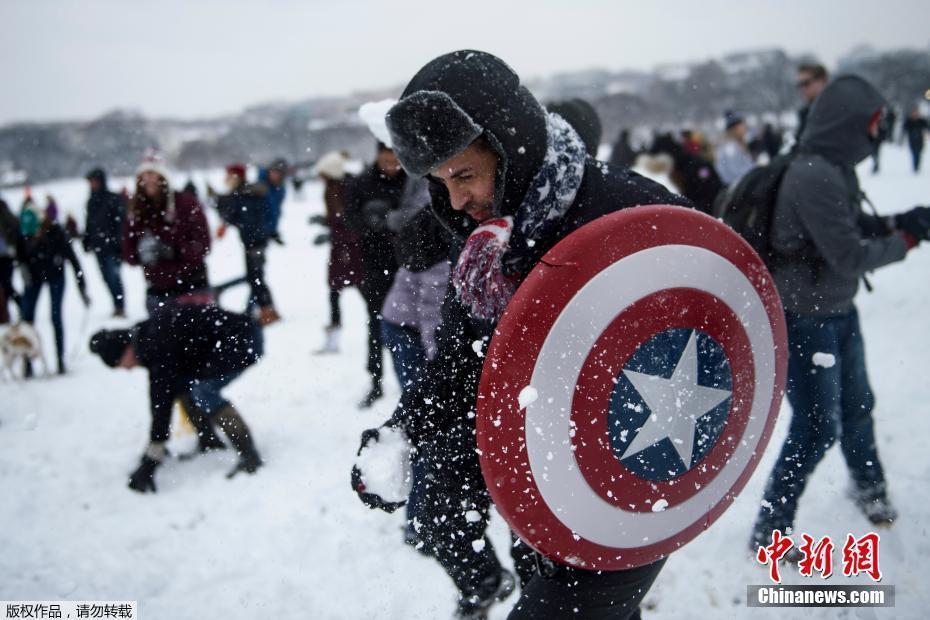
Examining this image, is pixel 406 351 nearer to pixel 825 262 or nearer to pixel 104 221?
pixel 825 262

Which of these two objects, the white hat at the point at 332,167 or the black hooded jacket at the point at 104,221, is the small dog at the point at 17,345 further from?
the white hat at the point at 332,167

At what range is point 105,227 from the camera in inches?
276

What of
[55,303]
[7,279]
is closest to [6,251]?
[7,279]

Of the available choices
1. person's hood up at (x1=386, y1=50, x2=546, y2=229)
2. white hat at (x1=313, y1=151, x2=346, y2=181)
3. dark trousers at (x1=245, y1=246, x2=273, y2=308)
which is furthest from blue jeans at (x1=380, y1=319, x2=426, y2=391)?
dark trousers at (x1=245, y1=246, x2=273, y2=308)

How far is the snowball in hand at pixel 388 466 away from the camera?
144 centimetres

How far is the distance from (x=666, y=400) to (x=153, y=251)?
10.9 ft

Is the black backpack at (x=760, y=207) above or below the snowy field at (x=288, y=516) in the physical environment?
above

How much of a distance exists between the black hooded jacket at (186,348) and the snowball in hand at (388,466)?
6.98 ft

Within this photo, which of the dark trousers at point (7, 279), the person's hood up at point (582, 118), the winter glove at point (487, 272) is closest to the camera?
the winter glove at point (487, 272)

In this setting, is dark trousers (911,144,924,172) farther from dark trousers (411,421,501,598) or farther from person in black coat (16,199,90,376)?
person in black coat (16,199,90,376)

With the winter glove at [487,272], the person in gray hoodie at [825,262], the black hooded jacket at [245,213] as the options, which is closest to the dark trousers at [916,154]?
the person in gray hoodie at [825,262]

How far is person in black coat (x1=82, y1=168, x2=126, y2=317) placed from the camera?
21.9 ft

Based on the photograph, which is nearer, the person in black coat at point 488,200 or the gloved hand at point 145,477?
the person in black coat at point 488,200

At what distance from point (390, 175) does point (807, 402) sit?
8.09 ft
